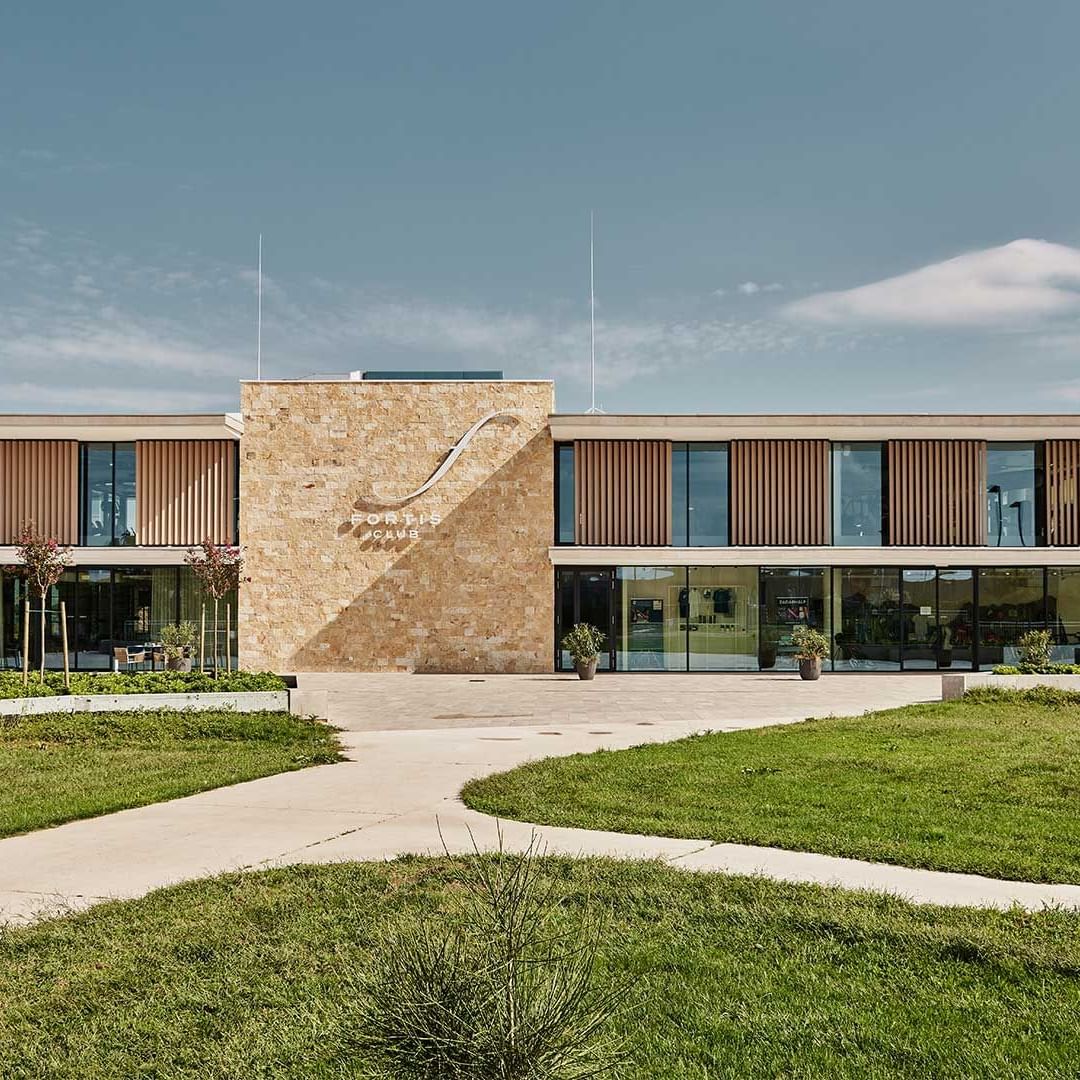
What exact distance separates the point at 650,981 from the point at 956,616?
25.2 metres

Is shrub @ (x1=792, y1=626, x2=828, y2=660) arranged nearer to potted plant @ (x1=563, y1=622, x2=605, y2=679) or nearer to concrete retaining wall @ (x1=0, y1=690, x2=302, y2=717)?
potted plant @ (x1=563, y1=622, x2=605, y2=679)

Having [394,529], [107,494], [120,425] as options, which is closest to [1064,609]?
[394,529]

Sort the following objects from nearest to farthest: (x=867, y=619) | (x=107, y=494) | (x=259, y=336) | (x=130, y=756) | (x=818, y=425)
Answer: (x=130, y=756) < (x=818, y=425) < (x=867, y=619) < (x=107, y=494) < (x=259, y=336)

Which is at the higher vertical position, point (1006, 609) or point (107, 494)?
point (107, 494)

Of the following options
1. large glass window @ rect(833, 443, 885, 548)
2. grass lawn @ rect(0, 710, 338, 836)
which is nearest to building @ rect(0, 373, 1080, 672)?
large glass window @ rect(833, 443, 885, 548)

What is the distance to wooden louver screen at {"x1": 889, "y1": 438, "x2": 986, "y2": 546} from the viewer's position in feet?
91.6

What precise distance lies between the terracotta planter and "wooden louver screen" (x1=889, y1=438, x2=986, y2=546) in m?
9.29

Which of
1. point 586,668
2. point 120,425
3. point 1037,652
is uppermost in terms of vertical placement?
point 120,425

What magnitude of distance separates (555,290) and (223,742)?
19672 mm

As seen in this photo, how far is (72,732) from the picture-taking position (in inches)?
537

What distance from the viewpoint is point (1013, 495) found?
92.6 feet

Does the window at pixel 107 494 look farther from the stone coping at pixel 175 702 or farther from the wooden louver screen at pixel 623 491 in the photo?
the stone coping at pixel 175 702

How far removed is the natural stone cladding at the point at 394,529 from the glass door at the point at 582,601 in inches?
19.1

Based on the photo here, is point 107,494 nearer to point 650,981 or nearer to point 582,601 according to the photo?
point 582,601
